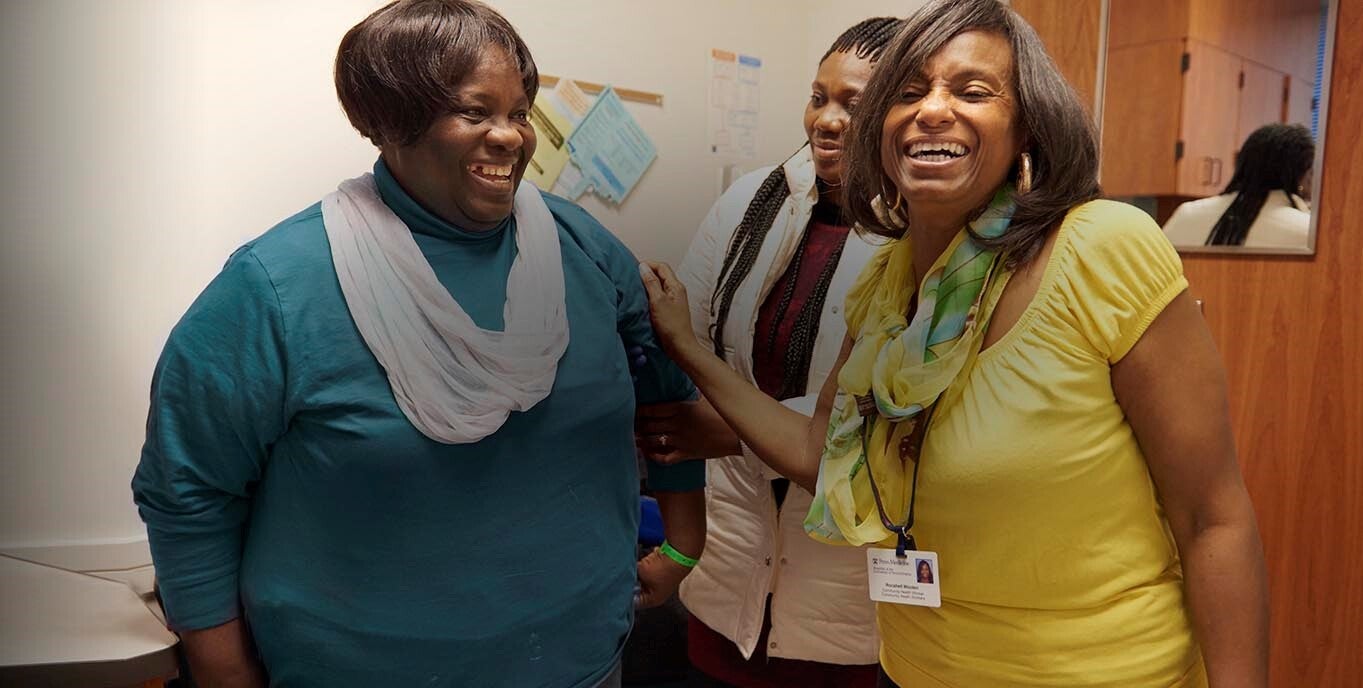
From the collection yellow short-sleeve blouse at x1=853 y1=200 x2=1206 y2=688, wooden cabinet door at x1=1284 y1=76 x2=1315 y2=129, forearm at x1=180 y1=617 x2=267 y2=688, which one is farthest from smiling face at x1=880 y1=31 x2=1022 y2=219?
wooden cabinet door at x1=1284 y1=76 x2=1315 y2=129

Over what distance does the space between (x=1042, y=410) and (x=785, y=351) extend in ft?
2.13

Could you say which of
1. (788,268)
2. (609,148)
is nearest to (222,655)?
(609,148)

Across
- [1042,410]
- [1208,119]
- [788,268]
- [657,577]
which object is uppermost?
[1208,119]

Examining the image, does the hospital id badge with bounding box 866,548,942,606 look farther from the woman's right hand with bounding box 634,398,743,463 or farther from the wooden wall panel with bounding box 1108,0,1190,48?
the wooden wall panel with bounding box 1108,0,1190,48

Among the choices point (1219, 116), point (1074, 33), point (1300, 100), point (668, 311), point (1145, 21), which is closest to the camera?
point (668, 311)

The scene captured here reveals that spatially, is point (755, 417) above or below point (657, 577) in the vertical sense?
above

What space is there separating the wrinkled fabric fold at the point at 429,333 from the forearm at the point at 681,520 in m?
0.44

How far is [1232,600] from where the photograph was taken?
1.07 m

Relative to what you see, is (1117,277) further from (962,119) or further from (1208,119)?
(1208,119)

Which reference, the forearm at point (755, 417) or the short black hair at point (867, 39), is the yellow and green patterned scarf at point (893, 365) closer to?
the forearm at point (755, 417)

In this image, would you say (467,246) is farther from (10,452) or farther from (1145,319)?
(1145,319)

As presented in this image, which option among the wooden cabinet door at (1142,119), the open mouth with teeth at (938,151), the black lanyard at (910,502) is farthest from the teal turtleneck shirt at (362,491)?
the wooden cabinet door at (1142,119)

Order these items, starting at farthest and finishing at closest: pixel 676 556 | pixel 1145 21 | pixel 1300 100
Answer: pixel 1145 21, pixel 1300 100, pixel 676 556

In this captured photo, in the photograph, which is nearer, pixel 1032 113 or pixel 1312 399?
pixel 1032 113
